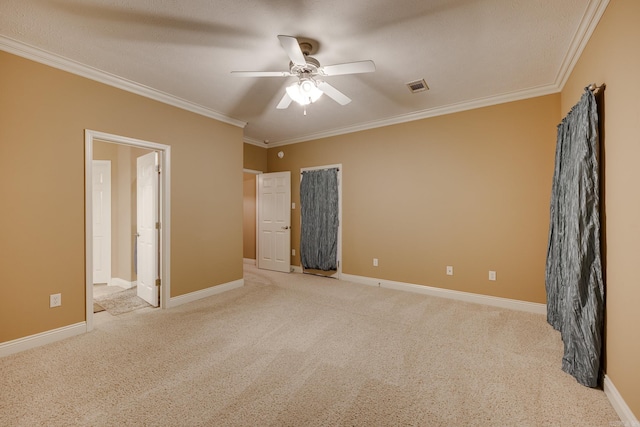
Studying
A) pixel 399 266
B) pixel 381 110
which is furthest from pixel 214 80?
pixel 399 266

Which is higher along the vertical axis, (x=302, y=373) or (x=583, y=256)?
(x=583, y=256)

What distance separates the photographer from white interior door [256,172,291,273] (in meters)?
5.53

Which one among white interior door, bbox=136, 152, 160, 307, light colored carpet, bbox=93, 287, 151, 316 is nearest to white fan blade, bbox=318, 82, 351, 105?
white interior door, bbox=136, 152, 160, 307

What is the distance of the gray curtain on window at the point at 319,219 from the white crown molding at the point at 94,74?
1995mm

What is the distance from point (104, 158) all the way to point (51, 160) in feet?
7.68

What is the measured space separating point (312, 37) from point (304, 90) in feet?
1.35

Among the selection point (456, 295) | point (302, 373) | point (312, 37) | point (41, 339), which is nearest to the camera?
point (302, 373)

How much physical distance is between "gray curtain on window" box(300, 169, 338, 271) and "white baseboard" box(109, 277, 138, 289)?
2.84 metres

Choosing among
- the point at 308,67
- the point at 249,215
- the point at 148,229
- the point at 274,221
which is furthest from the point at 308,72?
the point at 249,215

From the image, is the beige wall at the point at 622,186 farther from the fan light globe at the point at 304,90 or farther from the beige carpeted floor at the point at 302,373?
the fan light globe at the point at 304,90

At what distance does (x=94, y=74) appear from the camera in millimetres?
2812

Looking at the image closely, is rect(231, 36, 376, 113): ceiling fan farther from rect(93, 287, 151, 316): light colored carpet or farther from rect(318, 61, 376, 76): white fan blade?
rect(93, 287, 151, 316): light colored carpet

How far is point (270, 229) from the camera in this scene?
18.9 ft

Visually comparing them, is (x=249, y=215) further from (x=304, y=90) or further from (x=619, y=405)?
(x=619, y=405)
